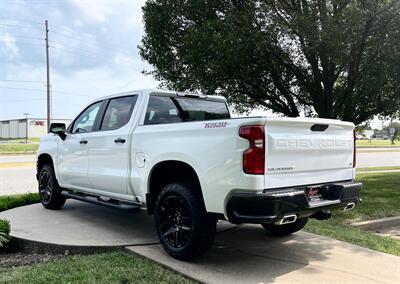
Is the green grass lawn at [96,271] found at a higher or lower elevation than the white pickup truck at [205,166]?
lower

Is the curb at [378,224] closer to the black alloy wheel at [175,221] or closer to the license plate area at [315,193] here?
the license plate area at [315,193]

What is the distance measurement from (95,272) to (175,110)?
246cm

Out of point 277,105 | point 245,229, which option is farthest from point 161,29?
point 245,229

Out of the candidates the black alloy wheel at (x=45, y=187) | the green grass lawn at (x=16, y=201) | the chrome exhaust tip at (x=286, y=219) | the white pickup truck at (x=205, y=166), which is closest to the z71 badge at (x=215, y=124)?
the white pickup truck at (x=205, y=166)

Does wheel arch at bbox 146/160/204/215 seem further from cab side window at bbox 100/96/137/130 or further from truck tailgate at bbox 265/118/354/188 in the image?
cab side window at bbox 100/96/137/130

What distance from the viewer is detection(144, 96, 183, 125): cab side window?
5.99 metres

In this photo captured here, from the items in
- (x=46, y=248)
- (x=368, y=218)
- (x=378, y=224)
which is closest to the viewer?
(x=46, y=248)

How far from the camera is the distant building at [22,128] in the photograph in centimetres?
8619

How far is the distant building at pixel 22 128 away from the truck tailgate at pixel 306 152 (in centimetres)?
8276

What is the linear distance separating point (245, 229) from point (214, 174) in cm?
242

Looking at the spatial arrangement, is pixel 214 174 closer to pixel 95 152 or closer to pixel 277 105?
pixel 95 152

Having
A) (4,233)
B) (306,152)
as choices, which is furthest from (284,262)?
(4,233)

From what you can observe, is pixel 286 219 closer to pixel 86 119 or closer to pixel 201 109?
pixel 201 109

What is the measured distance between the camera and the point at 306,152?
479 cm
